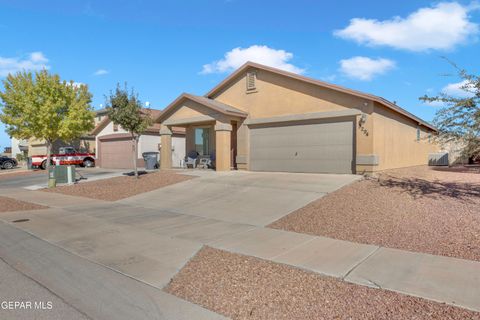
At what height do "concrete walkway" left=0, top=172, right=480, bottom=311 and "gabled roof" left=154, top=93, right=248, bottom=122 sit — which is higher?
"gabled roof" left=154, top=93, right=248, bottom=122

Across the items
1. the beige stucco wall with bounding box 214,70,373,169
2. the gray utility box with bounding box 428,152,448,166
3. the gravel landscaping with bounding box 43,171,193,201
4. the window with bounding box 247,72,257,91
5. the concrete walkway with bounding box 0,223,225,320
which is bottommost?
the concrete walkway with bounding box 0,223,225,320

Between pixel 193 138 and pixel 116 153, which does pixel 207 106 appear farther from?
pixel 116 153

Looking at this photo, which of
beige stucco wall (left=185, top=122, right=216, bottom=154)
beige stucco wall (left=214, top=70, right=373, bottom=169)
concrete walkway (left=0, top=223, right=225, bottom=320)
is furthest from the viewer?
beige stucco wall (left=185, top=122, right=216, bottom=154)

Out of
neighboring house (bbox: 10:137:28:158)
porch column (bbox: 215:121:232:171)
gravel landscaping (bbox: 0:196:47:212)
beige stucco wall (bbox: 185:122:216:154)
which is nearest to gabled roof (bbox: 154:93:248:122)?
porch column (bbox: 215:121:232:171)

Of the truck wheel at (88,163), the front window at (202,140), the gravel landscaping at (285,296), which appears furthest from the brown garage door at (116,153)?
the gravel landscaping at (285,296)

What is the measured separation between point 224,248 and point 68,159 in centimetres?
2685

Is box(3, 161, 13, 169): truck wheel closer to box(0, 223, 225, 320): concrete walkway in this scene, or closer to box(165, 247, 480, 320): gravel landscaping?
box(0, 223, 225, 320): concrete walkway

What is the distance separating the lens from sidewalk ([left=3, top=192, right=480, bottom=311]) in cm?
451

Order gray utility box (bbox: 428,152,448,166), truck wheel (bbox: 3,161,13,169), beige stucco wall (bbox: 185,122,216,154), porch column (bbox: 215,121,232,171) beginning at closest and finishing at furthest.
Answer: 1. porch column (bbox: 215,121,232,171)
2. beige stucco wall (bbox: 185,122,216,154)
3. gray utility box (bbox: 428,152,448,166)
4. truck wheel (bbox: 3,161,13,169)

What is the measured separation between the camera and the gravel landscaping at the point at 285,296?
3729mm

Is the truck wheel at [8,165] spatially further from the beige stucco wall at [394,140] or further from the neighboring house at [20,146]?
the beige stucco wall at [394,140]

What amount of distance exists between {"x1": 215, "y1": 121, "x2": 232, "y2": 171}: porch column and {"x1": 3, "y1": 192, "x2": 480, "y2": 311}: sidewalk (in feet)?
24.9

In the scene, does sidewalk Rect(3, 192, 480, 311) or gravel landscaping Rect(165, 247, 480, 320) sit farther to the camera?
sidewalk Rect(3, 192, 480, 311)

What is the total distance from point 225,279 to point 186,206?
19.8ft
